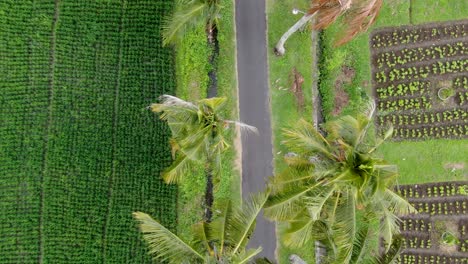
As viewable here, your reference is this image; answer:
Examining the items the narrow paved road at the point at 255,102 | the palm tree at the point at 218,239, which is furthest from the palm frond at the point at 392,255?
the narrow paved road at the point at 255,102

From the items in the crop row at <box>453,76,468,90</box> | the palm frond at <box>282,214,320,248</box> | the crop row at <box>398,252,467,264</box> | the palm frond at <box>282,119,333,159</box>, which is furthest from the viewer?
the crop row at <box>453,76,468,90</box>

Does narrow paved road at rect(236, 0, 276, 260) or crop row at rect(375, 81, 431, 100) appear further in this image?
crop row at rect(375, 81, 431, 100)

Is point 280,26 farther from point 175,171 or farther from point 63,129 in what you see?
point 63,129

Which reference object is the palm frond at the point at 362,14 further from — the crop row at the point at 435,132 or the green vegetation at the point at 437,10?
the crop row at the point at 435,132

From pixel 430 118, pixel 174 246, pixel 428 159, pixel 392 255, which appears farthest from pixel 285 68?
pixel 174 246

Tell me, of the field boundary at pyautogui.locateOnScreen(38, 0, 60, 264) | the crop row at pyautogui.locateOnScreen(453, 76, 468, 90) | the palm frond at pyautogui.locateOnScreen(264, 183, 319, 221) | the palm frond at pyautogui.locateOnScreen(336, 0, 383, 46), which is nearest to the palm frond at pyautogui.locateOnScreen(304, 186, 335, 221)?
the palm frond at pyautogui.locateOnScreen(264, 183, 319, 221)

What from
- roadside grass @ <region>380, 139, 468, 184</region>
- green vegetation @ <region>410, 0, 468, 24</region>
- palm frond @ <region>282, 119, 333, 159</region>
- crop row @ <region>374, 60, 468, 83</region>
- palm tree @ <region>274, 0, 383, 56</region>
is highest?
green vegetation @ <region>410, 0, 468, 24</region>

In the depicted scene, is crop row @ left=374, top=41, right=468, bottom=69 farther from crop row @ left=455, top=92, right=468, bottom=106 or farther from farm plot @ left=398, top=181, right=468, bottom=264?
farm plot @ left=398, top=181, right=468, bottom=264
